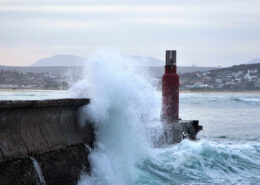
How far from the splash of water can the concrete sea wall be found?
6.2 inches

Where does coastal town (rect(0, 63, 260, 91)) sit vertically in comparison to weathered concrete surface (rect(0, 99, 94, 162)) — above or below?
below

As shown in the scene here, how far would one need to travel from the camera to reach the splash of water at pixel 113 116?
771cm

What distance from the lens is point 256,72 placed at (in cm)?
11056

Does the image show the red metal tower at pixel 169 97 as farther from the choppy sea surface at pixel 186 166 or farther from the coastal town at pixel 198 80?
the coastal town at pixel 198 80

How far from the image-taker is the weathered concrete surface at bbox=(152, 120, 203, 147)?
10.8 metres

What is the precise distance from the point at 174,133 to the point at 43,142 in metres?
5.30

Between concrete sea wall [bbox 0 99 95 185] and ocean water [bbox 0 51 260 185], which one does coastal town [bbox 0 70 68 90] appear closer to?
ocean water [bbox 0 51 260 185]

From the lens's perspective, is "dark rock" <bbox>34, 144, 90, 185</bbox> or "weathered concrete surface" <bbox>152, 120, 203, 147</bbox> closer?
"dark rock" <bbox>34, 144, 90, 185</bbox>

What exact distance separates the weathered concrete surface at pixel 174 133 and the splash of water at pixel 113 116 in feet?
4.94

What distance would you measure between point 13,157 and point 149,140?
415 cm

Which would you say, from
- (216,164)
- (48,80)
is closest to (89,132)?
(216,164)

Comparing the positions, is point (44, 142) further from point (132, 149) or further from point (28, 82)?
point (28, 82)

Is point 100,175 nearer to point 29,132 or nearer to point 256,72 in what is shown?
point 29,132

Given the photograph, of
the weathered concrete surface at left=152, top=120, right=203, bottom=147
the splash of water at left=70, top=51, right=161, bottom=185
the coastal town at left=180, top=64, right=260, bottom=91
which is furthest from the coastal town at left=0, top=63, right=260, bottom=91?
the splash of water at left=70, top=51, right=161, bottom=185
